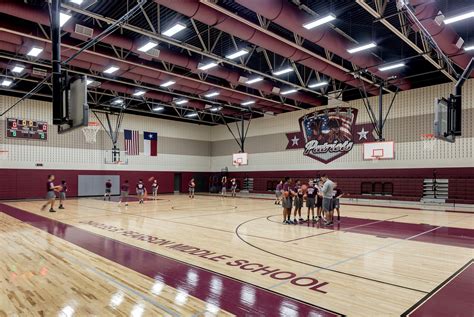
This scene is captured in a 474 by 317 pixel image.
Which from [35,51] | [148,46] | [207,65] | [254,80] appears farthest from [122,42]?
[254,80]

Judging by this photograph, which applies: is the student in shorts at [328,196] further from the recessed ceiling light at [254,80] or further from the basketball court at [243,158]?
the recessed ceiling light at [254,80]

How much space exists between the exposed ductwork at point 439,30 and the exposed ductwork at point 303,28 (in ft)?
9.69

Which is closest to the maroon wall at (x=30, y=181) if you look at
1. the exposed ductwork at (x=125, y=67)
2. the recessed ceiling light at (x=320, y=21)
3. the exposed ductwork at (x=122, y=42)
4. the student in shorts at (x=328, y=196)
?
the exposed ductwork at (x=125, y=67)

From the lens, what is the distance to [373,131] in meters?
21.0

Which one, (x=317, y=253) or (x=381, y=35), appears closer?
(x=317, y=253)

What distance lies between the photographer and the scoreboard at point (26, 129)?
21230 mm

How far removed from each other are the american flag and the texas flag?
0.67 m

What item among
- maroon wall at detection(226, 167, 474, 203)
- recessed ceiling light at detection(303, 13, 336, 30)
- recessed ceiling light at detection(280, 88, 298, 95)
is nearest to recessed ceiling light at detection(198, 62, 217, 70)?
recessed ceiling light at detection(303, 13, 336, 30)

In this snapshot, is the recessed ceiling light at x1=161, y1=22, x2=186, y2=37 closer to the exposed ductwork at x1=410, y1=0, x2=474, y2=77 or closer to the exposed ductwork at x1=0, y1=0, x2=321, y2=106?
the exposed ductwork at x1=0, y1=0, x2=321, y2=106

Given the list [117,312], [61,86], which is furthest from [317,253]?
[61,86]

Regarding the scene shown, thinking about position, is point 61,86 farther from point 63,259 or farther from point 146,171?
point 146,171

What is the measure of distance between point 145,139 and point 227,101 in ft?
28.9

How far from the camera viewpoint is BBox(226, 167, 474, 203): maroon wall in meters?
17.5

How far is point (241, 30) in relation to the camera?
11.5 metres
